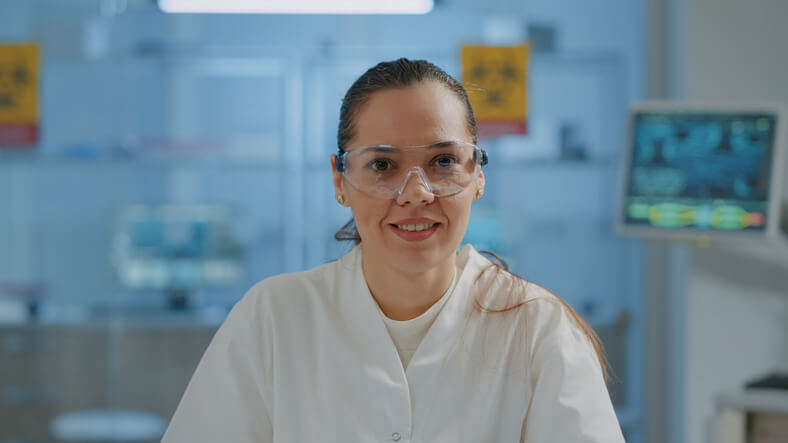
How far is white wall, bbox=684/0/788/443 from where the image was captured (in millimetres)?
3031

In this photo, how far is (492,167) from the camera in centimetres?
349

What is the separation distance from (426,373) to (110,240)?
2559mm

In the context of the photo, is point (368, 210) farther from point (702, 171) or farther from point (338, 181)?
point (702, 171)

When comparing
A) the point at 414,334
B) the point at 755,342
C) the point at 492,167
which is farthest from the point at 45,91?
the point at 755,342

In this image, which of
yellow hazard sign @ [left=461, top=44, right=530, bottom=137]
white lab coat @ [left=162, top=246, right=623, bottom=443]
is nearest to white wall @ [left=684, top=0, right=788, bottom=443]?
yellow hazard sign @ [left=461, top=44, right=530, bottom=137]

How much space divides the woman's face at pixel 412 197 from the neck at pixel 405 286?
0.06m

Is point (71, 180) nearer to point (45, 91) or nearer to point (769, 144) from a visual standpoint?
point (45, 91)

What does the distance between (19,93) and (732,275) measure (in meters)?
3.01

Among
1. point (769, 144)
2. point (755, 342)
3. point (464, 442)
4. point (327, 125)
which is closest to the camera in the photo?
point (464, 442)

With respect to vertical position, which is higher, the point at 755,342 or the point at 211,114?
the point at 211,114

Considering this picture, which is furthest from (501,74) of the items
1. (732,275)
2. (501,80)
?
(732,275)

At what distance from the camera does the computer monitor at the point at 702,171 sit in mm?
2701

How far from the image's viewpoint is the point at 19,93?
3.52 metres

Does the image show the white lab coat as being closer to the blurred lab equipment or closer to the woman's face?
the woman's face
